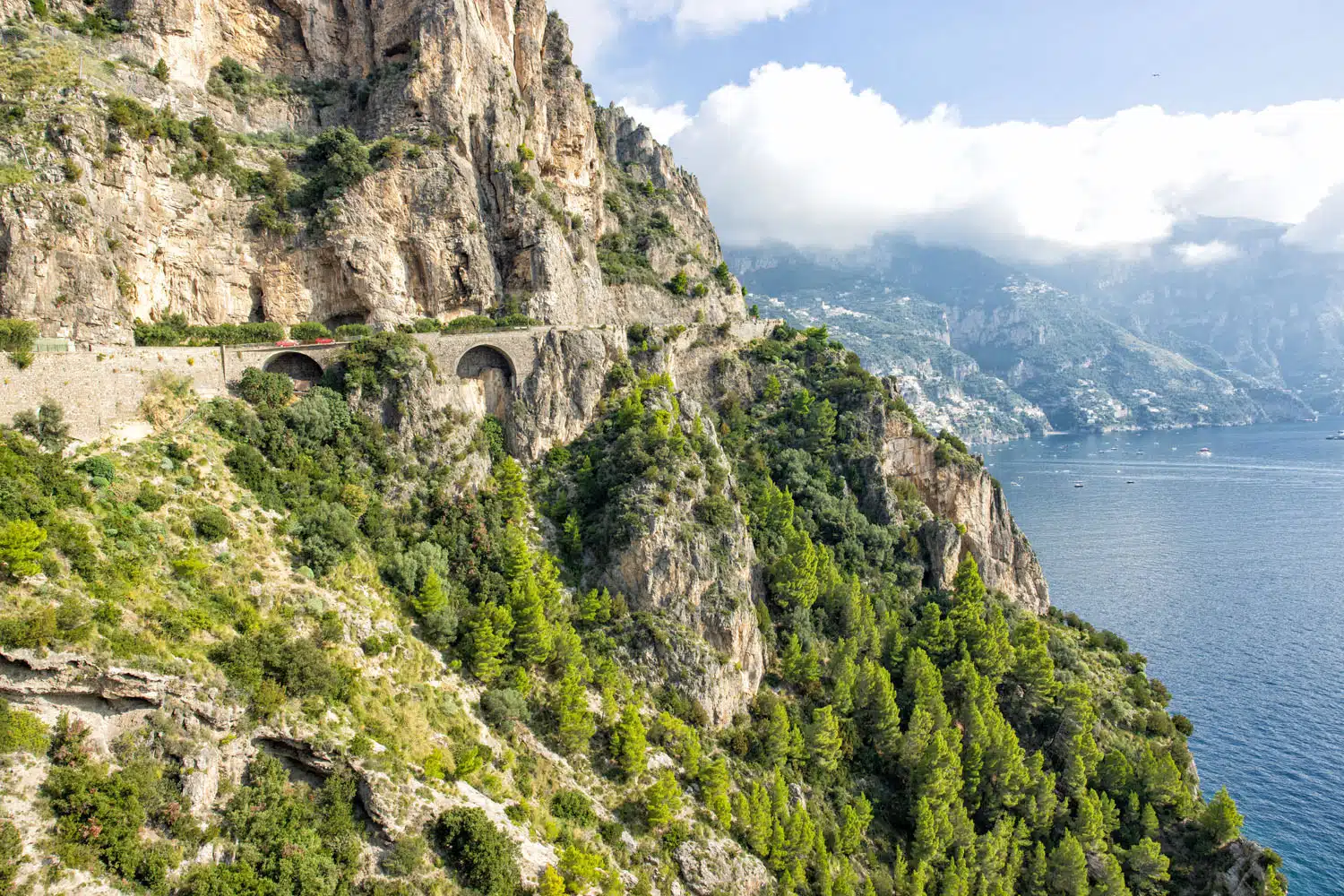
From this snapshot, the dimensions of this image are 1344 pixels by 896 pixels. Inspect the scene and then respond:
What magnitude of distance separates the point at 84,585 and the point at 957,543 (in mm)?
58728

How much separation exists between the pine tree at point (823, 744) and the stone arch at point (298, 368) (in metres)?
37.7

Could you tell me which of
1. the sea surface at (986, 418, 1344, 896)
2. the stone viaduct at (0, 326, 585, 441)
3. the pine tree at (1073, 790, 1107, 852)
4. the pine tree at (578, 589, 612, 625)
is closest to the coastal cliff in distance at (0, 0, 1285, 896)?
the stone viaduct at (0, 326, 585, 441)

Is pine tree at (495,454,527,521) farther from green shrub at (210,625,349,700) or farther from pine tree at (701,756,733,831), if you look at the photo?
pine tree at (701,756,733,831)

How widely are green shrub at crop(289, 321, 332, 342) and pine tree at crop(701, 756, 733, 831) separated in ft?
114

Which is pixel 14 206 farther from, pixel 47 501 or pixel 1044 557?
pixel 1044 557

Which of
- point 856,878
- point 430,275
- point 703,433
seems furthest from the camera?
point 703,433

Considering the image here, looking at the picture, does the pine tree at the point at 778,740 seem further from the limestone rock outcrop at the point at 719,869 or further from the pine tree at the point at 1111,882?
the pine tree at the point at 1111,882

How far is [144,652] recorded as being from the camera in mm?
23484

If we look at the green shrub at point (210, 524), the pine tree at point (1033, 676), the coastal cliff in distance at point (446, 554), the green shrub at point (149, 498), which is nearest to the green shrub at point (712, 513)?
the coastal cliff in distance at point (446, 554)

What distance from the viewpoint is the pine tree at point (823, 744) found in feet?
142

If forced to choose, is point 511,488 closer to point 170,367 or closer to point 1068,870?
point 170,367

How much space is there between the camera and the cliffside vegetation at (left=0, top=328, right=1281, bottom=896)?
77.2ft

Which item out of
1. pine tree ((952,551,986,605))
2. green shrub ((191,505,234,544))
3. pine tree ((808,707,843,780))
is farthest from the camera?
pine tree ((952,551,986,605))

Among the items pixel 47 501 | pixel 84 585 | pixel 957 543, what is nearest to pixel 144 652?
pixel 84 585
